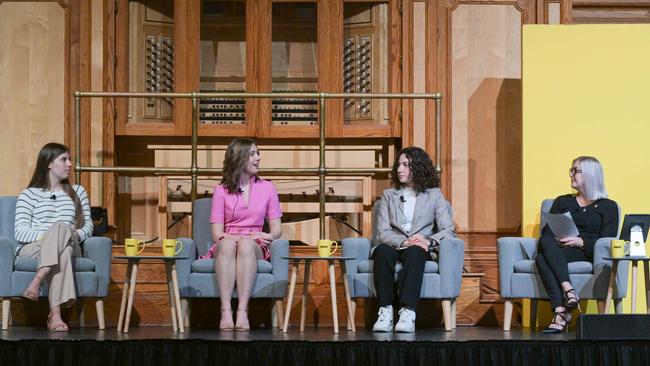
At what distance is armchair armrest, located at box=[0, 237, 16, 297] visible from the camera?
6121 mm

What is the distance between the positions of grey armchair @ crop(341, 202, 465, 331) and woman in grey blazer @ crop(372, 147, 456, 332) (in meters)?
0.08

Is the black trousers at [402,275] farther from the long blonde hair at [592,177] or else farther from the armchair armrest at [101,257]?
the armchair armrest at [101,257]

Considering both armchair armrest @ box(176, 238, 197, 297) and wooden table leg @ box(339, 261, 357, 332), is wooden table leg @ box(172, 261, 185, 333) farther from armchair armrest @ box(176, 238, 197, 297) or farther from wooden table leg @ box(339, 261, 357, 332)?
wooden table leg @ box(339, 261, 357, 332)

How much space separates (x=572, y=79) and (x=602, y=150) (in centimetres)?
45

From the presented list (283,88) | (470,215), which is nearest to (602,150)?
(470,215)

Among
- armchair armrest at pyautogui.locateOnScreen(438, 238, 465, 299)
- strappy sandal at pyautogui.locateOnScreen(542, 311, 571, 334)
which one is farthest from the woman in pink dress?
strappy sandal at pyautogui.locateOnScreen(542, 311, 571, 334)

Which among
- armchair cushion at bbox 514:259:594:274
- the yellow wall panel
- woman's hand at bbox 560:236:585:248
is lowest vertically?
armchair cushion at bbox 514:259:594:274

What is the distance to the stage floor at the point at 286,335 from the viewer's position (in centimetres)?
539

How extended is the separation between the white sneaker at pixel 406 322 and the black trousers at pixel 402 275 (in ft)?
0.12

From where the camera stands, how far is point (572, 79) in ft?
22.9

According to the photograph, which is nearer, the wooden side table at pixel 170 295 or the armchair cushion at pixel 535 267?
the wooden side table at pixel 170 295

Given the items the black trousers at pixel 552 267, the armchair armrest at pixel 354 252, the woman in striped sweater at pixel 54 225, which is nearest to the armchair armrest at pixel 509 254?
the black trousers at pixel 552 267

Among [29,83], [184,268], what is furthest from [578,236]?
[29,83]

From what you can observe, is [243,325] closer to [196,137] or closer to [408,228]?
[408,228]
